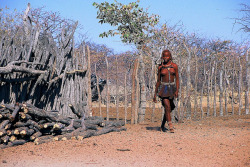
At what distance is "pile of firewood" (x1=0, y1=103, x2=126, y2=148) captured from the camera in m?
5.75

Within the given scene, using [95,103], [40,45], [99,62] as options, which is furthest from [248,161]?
[99,62]

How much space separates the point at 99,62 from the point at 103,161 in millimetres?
32840

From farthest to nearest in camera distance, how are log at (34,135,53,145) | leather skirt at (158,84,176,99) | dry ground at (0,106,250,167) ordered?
leather skirt at (158,84,176,99)
log at (34,135,53,145)
dry ground at (0,106,250,167)

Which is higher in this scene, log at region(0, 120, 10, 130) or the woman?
the woman

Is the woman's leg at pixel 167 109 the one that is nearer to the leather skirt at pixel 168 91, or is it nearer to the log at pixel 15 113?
the leather skirt at pixel 168 91

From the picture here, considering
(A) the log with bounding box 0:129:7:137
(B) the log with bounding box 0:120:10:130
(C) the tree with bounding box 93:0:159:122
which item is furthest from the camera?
(C) the tree with bounding box 93:0:159:122

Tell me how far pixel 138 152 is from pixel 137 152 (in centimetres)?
2

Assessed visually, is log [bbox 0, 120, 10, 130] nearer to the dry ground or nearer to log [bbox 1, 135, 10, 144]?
log [bbox 1, 135, 10, 144]

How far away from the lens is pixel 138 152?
5094 mm

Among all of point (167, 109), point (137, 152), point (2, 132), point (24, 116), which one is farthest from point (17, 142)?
point (167, 109)

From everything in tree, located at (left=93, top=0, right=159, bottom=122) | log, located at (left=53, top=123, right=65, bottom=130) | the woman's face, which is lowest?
log, located at (left=53, top=123, right=65, bottom=130)

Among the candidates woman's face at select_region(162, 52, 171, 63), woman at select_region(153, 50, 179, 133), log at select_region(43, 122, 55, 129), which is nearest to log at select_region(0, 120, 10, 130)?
log at select_region(43, 122, 55, 129)

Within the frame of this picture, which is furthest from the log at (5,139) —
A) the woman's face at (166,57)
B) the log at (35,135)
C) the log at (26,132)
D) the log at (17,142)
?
the woman's face at (166,57)

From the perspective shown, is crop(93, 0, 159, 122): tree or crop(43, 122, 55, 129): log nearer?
crop(43, 122, 55, 129): log
